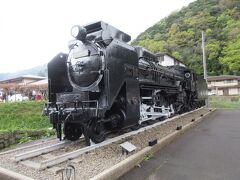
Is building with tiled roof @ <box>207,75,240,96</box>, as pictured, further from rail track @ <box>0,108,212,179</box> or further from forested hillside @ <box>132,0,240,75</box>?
rail track @ <box>0,108,212,179</box>

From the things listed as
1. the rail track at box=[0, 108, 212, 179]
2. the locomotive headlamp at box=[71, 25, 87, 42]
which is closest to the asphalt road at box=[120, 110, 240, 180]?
the rail track at box=[0, 108, 212, 179]

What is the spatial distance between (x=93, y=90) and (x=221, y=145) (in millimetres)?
3732

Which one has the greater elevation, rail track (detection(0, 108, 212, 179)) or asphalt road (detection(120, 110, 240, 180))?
rail track (detection(0, 108, 212, 179))

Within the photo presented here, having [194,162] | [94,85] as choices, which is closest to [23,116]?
[94,85]

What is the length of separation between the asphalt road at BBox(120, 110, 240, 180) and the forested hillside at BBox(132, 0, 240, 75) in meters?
47.3

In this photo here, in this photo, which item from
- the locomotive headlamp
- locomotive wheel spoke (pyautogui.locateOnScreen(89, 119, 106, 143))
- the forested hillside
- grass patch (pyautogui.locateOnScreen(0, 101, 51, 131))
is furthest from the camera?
the forested hillside

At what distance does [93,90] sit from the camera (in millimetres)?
6559

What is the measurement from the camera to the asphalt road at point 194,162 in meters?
4.46

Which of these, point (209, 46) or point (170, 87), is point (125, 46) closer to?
A: point (170, 87)

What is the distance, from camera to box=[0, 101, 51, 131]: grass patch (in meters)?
15.9

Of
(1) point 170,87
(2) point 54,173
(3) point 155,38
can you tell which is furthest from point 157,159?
(3) point 155,38

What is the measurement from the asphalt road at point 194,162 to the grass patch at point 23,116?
10.6 m

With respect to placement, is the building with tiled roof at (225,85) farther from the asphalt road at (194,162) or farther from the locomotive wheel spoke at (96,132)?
the locomotive wheel spoke at (96,132)

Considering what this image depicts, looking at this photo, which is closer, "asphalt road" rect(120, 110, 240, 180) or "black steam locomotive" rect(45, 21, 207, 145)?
"asphalt road" rect(120, 110, 240, 180)
